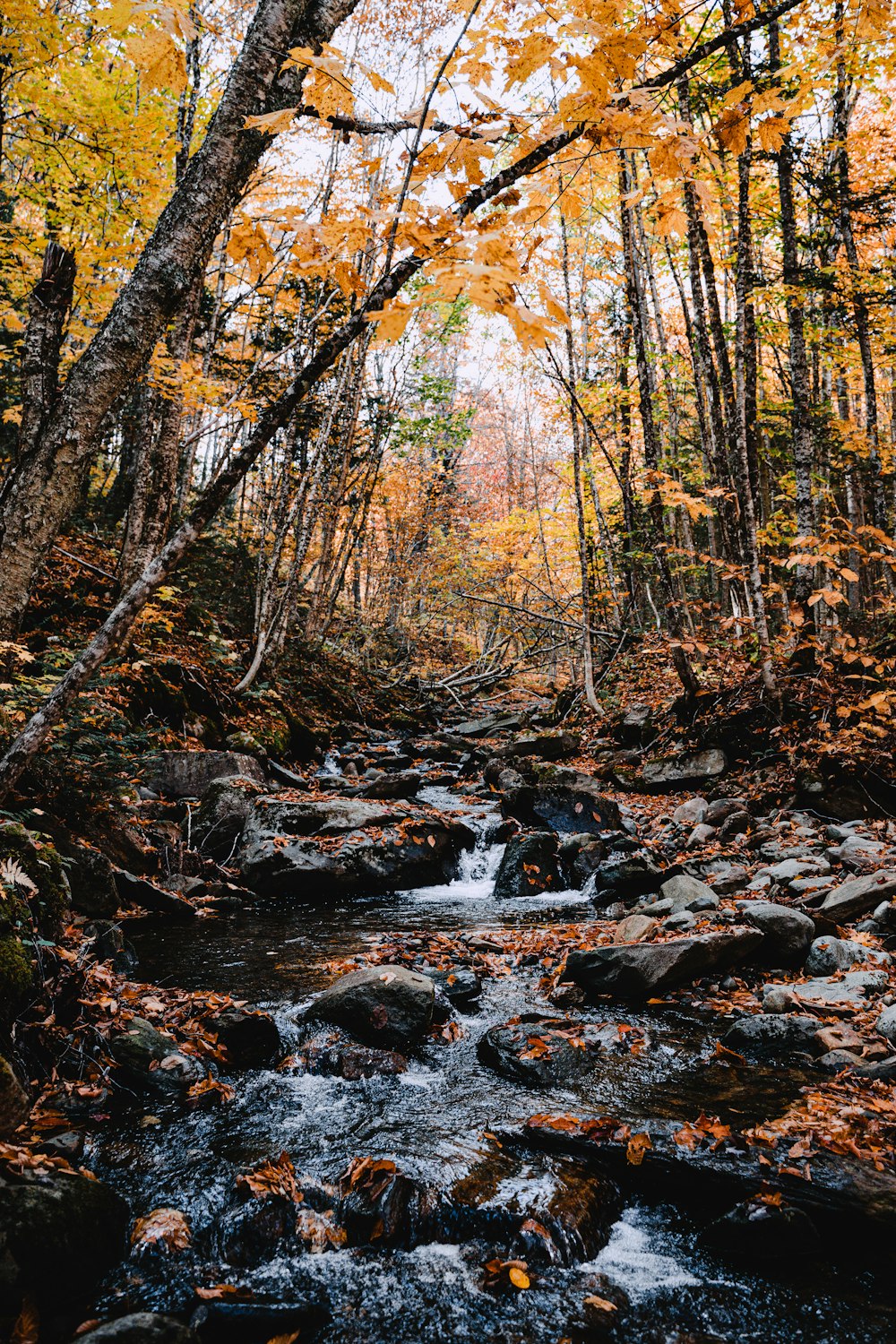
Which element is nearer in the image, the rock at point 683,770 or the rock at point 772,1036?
the rock at point 772,1036

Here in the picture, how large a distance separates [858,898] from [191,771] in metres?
7.40

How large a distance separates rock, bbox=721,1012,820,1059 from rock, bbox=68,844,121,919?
4.73m

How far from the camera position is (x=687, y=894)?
6.15 metres

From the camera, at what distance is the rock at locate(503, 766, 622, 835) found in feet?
30.0

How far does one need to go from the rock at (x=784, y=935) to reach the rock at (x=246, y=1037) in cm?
361

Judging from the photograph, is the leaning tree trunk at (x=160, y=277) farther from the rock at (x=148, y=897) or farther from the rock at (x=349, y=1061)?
the rock at (x=349, y=1061)

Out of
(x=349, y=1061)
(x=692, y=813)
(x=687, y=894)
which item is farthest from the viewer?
(x=692, y=813)

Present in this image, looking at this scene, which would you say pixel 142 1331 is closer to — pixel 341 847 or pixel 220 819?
pixel 341 847

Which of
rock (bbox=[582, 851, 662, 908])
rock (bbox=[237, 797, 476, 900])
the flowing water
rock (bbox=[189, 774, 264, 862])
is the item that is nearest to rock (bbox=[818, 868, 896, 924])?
the flowing water

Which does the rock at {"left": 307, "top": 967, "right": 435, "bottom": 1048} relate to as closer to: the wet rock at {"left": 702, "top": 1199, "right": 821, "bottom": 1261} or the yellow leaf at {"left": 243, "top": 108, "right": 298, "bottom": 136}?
the wet rock at {"left": 702, "top": 1199, "right": 821, "bottom": 1261}

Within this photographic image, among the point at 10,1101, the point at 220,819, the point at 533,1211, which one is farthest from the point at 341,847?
the point at 533,1211

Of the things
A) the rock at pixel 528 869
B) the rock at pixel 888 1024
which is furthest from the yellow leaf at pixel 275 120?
the rock at pixel 528 869

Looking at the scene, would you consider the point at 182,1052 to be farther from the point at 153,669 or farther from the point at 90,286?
the point at 90,286

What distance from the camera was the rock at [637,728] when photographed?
11695 millimetres
